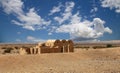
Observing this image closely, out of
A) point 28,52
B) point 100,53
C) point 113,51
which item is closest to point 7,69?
point 28,52

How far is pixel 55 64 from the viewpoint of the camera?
1135 inches

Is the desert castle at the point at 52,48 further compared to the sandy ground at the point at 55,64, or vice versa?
the desert castle at the point at 52,48

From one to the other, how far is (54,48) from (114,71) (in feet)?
62.2

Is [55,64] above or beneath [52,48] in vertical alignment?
beneath

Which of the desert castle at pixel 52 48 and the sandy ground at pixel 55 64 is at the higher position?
the desert castle at pixel 52 48

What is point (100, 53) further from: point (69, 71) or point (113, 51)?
point (69, 71)

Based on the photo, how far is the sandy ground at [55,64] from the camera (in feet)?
77.6

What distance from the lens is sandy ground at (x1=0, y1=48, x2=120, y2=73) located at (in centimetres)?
2366

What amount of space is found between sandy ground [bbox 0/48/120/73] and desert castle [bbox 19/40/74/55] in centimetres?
371

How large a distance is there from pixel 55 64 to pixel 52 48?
37.1ft

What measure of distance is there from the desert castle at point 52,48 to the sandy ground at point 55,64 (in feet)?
12.2

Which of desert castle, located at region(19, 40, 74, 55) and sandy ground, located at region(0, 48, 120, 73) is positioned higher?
desert castle, located at region(19, 40, 74, 55)

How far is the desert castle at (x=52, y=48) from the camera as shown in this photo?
39394 mm

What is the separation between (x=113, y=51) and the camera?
45344mm
